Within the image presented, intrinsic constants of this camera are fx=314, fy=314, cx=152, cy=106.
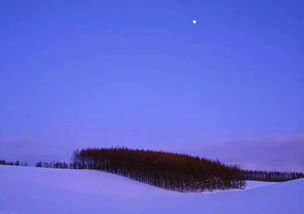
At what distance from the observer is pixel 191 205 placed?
1150 centimetres

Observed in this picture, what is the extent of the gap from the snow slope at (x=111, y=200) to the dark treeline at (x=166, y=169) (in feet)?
16.9

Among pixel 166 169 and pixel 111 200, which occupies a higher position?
pixel 166 169

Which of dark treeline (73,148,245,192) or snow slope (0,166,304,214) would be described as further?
dark treeline (73,148,245,192)

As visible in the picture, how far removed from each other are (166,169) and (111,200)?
13805mm

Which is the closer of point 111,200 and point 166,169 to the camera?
point 111,200

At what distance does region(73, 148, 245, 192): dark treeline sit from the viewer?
95.8ft

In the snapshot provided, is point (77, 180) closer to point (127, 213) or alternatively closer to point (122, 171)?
point (122, 171)

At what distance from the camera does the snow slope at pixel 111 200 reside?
9.73 meters

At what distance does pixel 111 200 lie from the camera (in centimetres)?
1653

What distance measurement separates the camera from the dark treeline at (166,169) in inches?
1149

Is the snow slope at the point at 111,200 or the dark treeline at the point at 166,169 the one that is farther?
the dark treeline at the point at 166,169

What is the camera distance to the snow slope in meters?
9.73

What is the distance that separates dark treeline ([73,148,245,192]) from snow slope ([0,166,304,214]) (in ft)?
16.9

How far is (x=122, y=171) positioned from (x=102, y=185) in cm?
774
